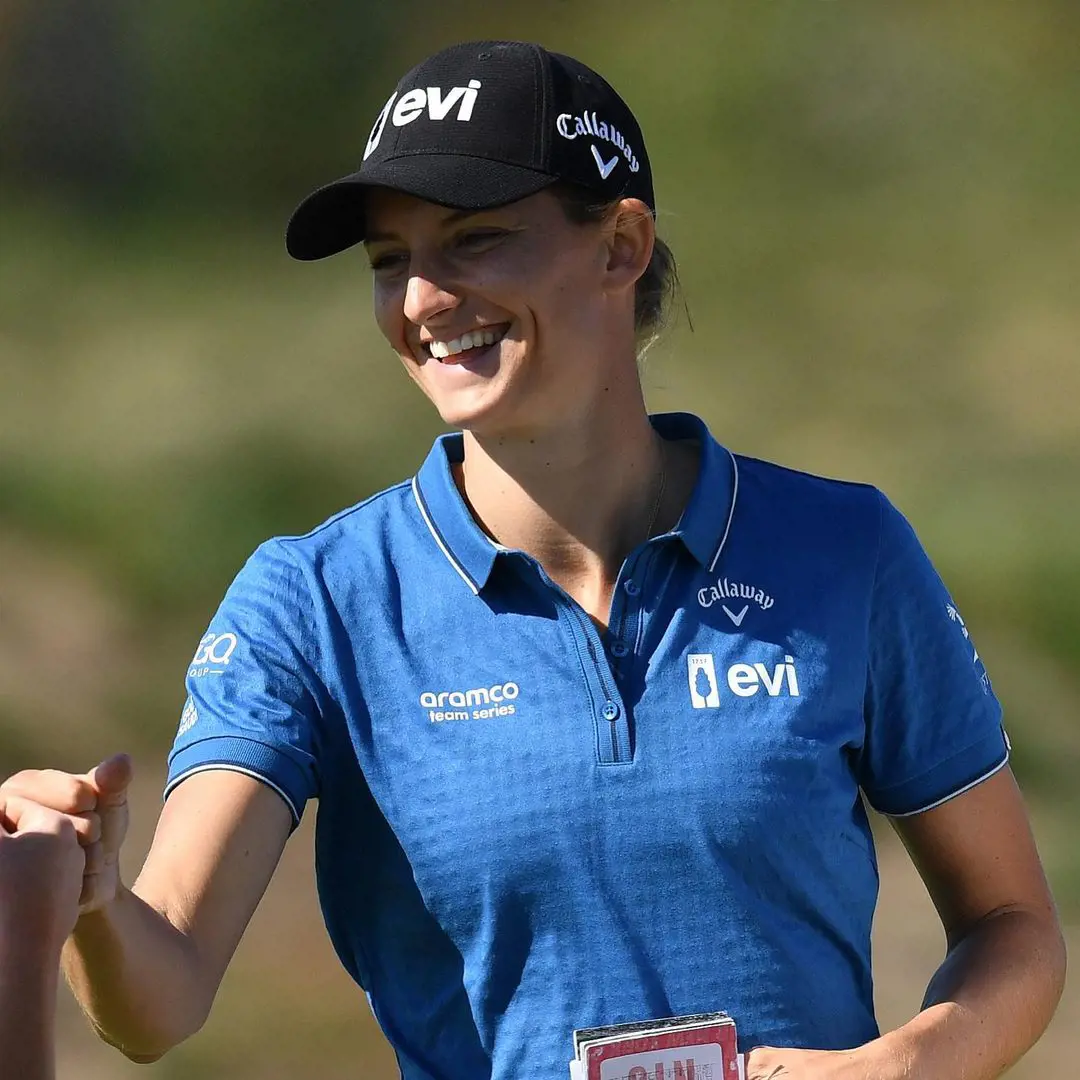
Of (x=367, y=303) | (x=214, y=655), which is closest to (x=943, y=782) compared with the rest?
(x=214, y=655)

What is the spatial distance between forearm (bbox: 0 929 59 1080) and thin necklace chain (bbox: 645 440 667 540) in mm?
900

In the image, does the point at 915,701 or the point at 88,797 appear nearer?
the point at 88,797

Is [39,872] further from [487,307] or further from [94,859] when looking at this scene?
[487,307]

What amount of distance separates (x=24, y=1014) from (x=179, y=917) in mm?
499

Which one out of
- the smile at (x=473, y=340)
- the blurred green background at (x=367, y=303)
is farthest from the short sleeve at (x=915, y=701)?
the blurred green background at (x=367, y=303)

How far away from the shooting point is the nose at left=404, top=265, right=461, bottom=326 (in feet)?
6.12

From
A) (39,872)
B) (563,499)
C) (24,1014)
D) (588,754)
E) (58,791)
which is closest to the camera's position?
(24,1014)

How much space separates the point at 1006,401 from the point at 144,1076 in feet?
12.4

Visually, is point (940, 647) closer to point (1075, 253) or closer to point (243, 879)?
point (243, 879)

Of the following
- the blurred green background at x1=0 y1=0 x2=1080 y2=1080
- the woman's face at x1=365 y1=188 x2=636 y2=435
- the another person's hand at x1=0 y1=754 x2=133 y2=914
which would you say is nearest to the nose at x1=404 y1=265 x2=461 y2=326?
the woman's face at x1=365 y1=188 x2=636 y2=435

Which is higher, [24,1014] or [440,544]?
[440,544]

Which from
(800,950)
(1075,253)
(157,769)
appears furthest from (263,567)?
(1075,253)

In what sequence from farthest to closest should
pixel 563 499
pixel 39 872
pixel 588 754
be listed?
pixel 563 499 < pixel 588 754 < pixel 39 872

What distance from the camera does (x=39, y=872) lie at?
1346 mm
